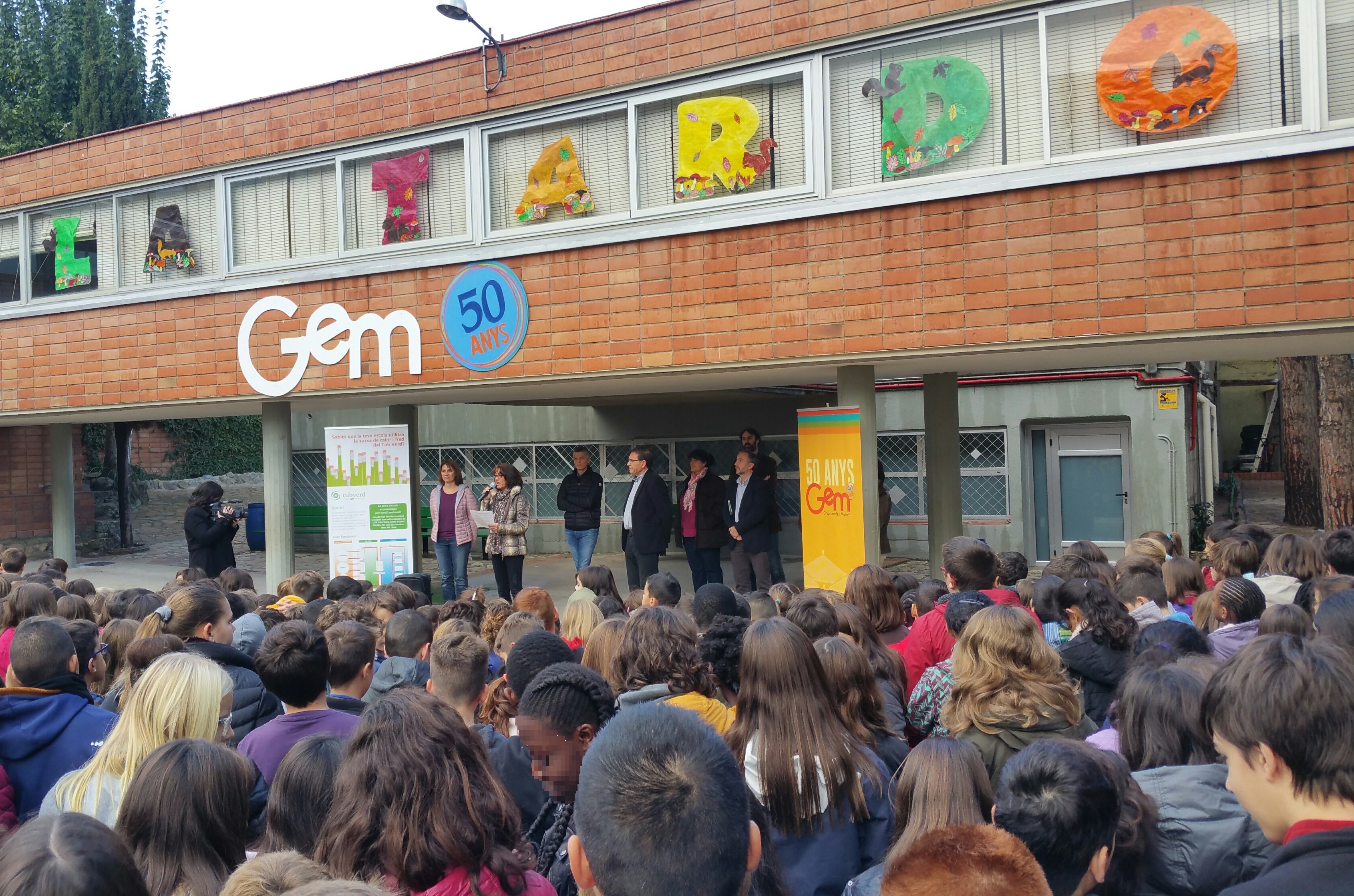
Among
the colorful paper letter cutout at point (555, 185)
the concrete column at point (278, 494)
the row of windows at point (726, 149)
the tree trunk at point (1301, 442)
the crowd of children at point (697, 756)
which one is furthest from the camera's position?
the tree trunk at point (1301, 442)

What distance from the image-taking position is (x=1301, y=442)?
17312mm

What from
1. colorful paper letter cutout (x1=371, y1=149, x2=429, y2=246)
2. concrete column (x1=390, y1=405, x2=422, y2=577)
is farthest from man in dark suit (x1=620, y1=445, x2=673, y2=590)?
colorful paper letter cutout (x1=371, y1=149, x2=429, y2=246)

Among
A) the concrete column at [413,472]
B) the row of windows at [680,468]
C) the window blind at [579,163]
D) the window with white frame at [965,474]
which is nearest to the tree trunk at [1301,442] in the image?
the window with white frame at [965,474]

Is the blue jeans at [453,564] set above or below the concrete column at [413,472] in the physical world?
below

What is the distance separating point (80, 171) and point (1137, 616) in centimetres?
1235

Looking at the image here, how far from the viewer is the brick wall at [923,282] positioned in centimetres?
690

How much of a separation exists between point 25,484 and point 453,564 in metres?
11.1

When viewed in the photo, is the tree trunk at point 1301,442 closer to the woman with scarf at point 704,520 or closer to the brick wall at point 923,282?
the brick wall at point 923,282

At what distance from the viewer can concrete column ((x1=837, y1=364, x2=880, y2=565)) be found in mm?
8547

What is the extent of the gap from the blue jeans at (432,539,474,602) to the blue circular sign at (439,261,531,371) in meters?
2.17

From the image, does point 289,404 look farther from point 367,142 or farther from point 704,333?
point 704,333

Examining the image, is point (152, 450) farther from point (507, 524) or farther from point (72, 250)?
point (507, 524)

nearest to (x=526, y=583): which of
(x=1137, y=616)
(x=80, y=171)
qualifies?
(x=80, y=171)

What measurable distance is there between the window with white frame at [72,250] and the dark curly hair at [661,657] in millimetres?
10618
